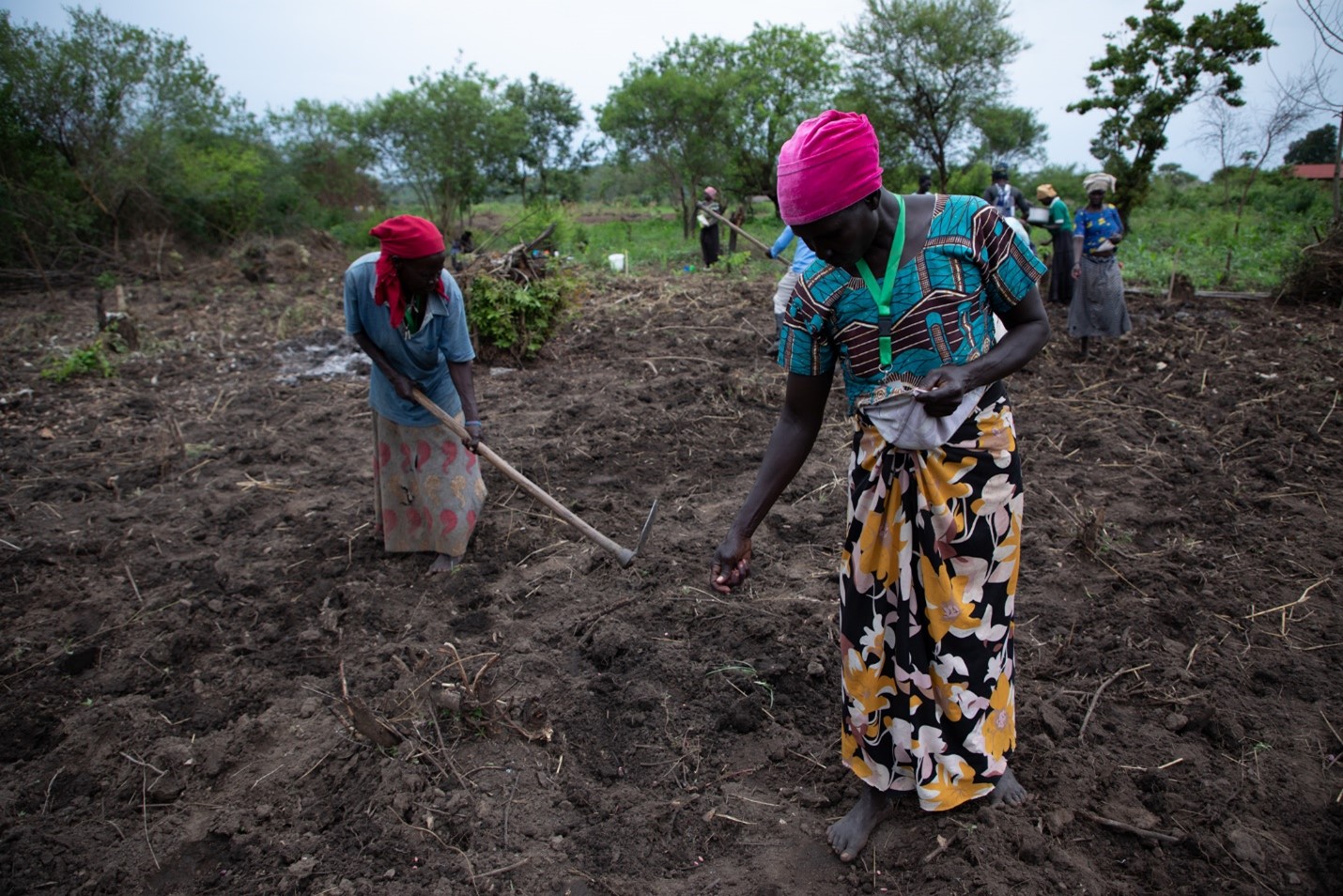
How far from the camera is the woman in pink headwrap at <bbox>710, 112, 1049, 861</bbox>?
5.80 feet

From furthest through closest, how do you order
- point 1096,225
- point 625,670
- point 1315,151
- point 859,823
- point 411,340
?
point 1315,151 → point 1096,225 → point 411,340 → point 625,670 → point 859,823

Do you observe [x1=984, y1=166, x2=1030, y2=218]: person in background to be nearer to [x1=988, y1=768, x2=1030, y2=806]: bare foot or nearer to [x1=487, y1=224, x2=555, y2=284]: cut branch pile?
[x1=487, y1=224, x2=555, y2=284]: cut branch pile

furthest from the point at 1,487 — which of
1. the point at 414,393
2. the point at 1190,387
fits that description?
the point at 1190,387

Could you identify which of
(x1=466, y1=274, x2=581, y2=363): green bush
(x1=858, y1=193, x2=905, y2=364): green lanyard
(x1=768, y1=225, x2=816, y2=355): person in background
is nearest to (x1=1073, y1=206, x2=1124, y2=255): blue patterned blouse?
(x1=768, y1=225, x2=816, y2=355): person in background

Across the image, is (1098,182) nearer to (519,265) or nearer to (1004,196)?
(1004,196)

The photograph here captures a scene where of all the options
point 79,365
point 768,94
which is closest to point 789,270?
point 79,365

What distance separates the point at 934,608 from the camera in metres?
1.96

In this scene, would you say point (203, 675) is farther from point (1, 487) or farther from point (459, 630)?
point (1, 487)

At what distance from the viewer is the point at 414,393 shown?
3639 millimetres

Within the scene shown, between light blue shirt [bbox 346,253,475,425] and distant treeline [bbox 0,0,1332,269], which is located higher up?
distant treeline [bbox 0,0,1332,269]

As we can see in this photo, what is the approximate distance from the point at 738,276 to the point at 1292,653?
9340 mm

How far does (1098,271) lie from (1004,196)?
2.59 meters

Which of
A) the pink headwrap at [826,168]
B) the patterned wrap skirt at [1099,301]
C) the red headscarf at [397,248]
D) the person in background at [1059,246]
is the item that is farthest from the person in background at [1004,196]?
the pink headwrap at [826,168]

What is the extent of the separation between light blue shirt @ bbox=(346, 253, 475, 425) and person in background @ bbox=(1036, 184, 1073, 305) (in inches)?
295
